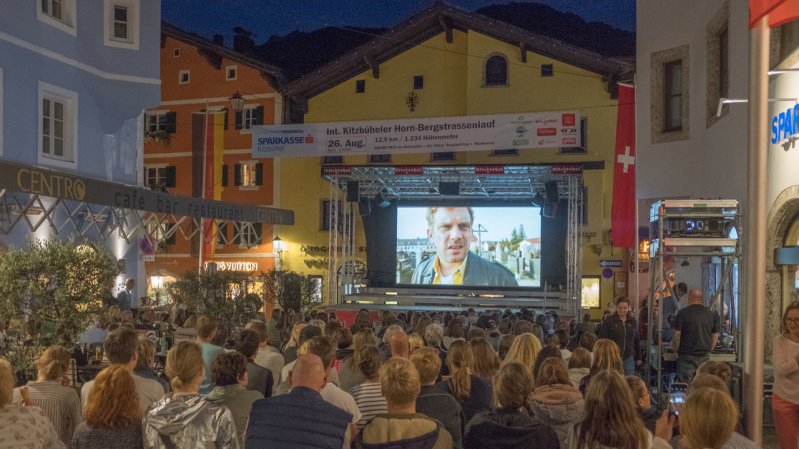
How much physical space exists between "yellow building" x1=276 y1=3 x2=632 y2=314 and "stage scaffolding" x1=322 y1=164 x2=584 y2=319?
132 centimetres

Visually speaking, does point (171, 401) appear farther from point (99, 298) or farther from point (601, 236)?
point (601, 236)

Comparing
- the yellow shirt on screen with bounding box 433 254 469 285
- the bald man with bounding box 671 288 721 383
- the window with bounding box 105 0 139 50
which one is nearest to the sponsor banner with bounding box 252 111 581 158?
the window with bounding box 105 0 139 50

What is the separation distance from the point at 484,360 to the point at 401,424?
2.42 metres

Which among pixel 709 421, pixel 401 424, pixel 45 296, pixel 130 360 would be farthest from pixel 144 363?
pixel 709 421

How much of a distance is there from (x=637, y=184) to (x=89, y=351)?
1212cm

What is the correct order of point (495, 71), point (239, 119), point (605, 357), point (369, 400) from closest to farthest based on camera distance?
point (369, 400)
point (605, 357)
point (495, 71)
point (239, 119)

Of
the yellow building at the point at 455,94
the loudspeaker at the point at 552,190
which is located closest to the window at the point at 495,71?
the yellow building at the point at 455,94

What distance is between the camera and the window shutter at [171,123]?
34947mm

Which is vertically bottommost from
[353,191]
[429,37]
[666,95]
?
[353,191]

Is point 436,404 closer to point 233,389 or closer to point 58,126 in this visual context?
point 233,389

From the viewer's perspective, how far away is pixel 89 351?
38.3 ft

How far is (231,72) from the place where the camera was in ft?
112

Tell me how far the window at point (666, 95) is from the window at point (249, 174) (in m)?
19.0

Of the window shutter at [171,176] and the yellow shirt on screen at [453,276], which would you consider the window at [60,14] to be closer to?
the yellow shirt on screen at [453,276]
